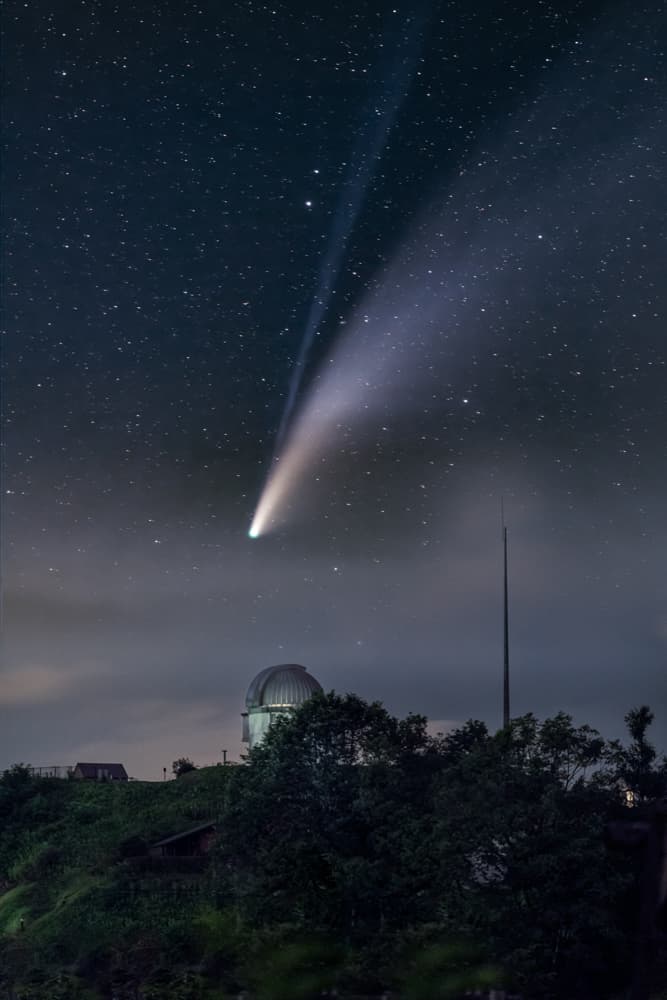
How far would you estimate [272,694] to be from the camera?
85.1m

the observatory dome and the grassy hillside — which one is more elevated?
the observatory dome

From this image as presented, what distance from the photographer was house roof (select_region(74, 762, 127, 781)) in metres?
115

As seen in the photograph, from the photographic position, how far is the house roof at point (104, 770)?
11488 centimetres

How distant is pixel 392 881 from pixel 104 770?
87.8 m

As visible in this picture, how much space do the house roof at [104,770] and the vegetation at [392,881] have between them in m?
61.2

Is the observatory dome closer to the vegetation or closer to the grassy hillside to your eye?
the grassy hillside

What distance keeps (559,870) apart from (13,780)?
6023 centimetres

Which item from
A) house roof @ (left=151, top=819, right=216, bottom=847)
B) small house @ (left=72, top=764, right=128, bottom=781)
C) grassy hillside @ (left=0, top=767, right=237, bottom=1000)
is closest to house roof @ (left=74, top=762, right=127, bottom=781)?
small house @ (left=72, top=764, right=128, bottom=781)

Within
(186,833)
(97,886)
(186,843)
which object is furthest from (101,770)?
(97,886)

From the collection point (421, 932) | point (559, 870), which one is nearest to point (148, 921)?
point (421, 932)

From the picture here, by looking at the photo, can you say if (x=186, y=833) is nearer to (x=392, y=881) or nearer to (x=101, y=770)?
(x=392, y=881)

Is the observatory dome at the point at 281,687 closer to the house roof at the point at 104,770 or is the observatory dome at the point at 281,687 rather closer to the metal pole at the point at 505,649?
the metal pole at the point at 505,649

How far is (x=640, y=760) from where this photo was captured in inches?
1694

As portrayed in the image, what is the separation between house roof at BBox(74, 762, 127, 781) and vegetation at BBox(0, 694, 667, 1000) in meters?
61.2
